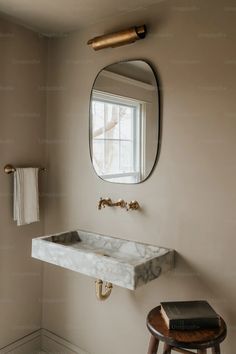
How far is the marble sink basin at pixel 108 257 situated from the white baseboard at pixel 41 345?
2.61ft

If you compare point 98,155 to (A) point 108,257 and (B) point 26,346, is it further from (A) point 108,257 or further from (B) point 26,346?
(B) point 26,346

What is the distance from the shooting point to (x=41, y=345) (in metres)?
2.51

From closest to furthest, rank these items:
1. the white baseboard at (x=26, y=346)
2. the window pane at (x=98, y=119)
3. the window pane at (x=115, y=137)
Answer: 1. the window pane at (x=115, y=137)
2. the window pane at (x=98, y=119)
3. the white baseboard at (x=26, y=346)

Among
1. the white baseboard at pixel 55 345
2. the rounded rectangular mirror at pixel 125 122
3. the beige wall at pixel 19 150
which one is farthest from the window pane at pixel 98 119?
the white baseboard at pixel 55 345

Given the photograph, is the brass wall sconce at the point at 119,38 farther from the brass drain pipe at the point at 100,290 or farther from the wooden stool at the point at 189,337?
the wooden stool at the point at 189,337

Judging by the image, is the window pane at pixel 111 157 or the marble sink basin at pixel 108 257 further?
the window pane at pixel 111 157

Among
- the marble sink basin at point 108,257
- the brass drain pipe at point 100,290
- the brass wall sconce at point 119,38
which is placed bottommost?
the brass drain pipe at point 100,290

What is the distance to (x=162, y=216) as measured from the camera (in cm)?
191

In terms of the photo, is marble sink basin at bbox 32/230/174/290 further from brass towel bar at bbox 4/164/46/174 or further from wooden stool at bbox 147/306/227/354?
brass towel bar at bbox 4/164/46/174

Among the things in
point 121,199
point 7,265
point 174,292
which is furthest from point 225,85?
point 7,265

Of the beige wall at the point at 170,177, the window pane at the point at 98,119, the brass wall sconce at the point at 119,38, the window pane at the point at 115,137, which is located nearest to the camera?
the beige wall at the point at 170,177

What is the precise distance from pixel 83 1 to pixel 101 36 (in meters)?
0.23

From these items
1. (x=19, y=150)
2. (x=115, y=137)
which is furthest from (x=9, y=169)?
(x=115, y=137)

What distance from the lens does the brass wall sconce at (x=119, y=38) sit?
1.92 m
